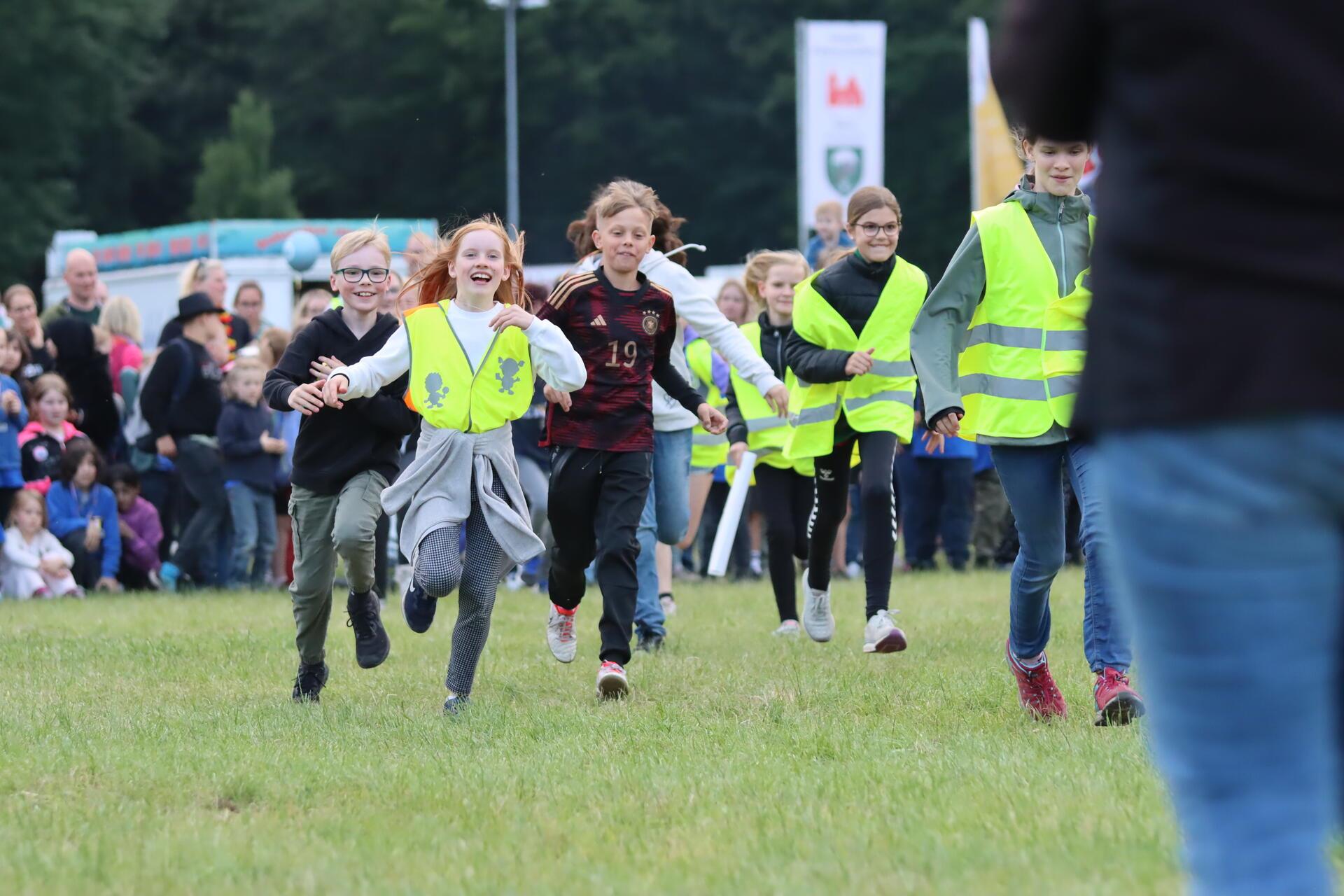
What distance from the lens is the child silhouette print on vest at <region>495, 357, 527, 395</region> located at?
7223mm

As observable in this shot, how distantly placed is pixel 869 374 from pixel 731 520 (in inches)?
70.7

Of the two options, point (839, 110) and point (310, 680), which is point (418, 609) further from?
point (839, 110)

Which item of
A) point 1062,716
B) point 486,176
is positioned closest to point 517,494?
point 1062,716

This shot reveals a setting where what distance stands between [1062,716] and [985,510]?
9718 mm

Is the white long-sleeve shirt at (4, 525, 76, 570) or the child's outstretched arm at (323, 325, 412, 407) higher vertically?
the child's outstretched arm at (323, 325, 412, 407)

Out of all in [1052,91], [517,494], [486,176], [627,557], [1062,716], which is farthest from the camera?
[486,176]

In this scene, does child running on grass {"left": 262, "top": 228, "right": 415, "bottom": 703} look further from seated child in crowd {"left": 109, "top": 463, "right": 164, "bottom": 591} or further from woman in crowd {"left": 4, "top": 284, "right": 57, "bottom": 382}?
seated child in crowd {"left": 109, "top": 463, "right": 164, "bottom": 591}

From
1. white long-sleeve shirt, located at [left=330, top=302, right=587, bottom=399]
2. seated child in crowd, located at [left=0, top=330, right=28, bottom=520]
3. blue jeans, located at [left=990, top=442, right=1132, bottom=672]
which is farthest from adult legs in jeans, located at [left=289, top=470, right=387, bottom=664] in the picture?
seated child in crowd, located at [left=0, top=330, right=28, bottom=520]

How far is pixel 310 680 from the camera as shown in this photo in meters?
7.68

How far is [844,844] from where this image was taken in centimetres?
453

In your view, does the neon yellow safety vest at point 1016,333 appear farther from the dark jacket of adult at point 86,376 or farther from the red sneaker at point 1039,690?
the dark jacket of adult at point 86,376

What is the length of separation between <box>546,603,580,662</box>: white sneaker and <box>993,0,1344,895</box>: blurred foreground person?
6014 mm

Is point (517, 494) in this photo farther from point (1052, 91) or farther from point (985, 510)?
point (985, 510)

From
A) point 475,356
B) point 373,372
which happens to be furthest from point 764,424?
point 373,372
